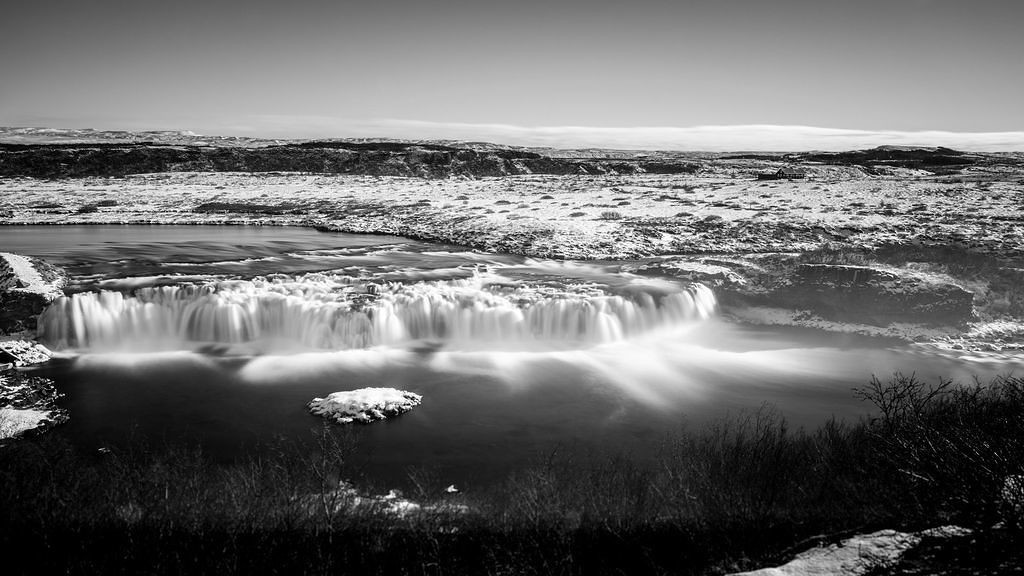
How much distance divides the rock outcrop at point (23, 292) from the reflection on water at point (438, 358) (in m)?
0.64

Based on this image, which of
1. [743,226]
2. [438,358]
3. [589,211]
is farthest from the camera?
[589,211]

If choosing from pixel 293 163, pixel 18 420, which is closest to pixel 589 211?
pixel 18 420

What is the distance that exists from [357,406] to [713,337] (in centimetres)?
1333

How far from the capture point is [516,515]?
864cm

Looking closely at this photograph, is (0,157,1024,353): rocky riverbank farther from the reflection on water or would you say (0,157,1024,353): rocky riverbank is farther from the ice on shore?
the ice on shore

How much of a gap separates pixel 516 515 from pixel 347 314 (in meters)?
12.0

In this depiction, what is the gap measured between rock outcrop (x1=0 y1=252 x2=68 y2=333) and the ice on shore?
1087 centimetres

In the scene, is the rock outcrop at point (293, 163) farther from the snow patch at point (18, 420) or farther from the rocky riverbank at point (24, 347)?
the snow patch at point (18, 420)

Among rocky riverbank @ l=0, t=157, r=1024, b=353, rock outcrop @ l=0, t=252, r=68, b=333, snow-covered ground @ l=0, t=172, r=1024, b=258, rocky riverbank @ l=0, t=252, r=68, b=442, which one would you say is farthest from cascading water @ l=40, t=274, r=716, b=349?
snow-covered ground @ l=0, t=172, r=1024, b=258

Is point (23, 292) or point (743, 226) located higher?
point (743, 226)

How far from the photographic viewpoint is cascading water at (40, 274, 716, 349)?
18219mm

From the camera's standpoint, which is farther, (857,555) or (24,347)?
(24,347)

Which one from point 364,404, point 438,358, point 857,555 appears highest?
point 857,555

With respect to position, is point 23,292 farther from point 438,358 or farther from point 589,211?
point 589,211
